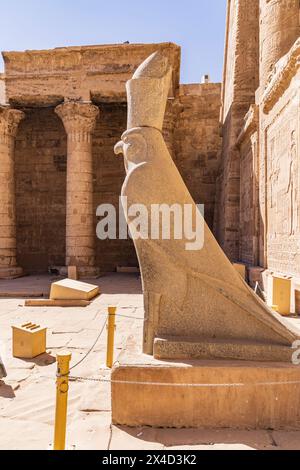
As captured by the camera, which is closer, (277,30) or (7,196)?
(277,30)

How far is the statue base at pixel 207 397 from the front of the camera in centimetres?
292

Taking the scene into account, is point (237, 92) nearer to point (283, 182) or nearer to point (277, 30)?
point (277, 30)

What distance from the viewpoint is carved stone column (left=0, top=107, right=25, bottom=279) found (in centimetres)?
1299

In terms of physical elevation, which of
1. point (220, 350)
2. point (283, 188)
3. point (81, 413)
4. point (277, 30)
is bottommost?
point (81, 413)

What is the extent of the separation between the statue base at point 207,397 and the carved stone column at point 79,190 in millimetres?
9873

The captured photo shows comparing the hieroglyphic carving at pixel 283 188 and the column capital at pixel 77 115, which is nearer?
the hieroglyphic carving at pixel 283 188

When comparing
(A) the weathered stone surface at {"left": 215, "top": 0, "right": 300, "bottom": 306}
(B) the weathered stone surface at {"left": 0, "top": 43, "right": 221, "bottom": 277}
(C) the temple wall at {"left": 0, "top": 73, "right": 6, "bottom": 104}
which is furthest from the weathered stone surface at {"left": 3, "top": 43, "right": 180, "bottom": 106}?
(A) the weathered stone surface at {"left": 215, "top": 0, "right": 300, "bottom": 306}

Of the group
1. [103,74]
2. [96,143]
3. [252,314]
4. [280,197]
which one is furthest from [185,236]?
[96,143]

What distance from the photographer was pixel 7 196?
13180 millimetres

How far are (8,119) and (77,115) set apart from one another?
2717 millimetres

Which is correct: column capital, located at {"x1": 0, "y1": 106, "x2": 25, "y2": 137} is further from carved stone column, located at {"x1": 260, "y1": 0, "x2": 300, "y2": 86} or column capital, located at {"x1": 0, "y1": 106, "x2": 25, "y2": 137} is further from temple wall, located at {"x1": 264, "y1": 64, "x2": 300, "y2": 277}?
temple wall, located at {"x1": 264, "y1": 64, "x2": 300, "y2": 277}

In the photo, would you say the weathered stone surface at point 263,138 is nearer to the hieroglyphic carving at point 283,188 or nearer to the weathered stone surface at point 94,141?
the hieroglyphic carving at point 283,188

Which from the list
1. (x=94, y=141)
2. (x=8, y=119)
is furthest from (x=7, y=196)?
(x=94, y=141)

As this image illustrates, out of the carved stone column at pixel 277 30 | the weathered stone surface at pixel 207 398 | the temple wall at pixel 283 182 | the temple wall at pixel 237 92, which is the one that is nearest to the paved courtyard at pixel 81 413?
the weathered stone surface at pixel 207 398
